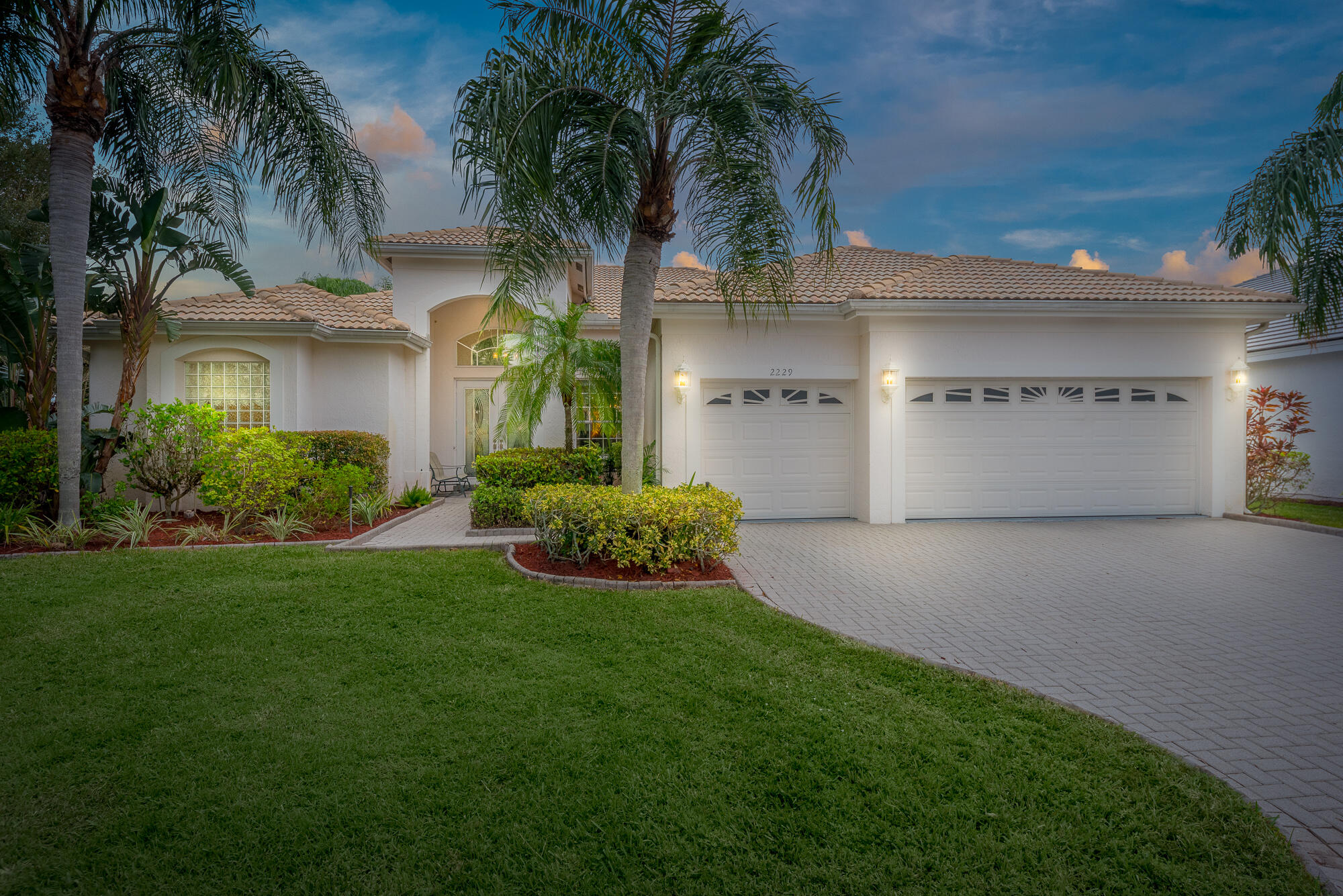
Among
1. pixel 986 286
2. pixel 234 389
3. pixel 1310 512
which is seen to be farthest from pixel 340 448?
pixel 1310 512

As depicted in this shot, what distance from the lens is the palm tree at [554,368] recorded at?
415 inches

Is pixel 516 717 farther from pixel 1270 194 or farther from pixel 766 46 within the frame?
pixel 1270 194

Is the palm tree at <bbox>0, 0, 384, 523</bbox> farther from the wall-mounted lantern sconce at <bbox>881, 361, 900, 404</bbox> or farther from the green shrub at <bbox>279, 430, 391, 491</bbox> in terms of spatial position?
the wall-mounted lantern sconce at <bbox>881, 361, 900, 404</bbox>

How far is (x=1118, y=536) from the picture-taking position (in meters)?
10.0

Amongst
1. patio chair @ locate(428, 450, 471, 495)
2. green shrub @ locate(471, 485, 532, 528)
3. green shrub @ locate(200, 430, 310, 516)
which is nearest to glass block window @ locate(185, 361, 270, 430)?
green shrub @ locate(200, 430, 310, 516)

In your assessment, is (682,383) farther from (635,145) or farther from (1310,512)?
(1310,512)

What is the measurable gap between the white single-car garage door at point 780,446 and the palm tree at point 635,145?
4.25m

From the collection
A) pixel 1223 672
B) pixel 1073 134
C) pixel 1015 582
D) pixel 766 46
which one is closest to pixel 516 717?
pixel 1223 672

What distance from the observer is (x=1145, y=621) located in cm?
584

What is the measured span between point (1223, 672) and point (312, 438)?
12263 millimetres

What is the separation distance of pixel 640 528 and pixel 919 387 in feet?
23.6

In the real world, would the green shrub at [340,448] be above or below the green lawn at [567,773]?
above

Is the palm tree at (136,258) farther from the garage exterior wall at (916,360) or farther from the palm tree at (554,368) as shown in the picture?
the garage exterior wall at (916,360)

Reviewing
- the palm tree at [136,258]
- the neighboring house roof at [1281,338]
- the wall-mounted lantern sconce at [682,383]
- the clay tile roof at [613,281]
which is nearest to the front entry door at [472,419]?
the clay tile roof at [613,281]
